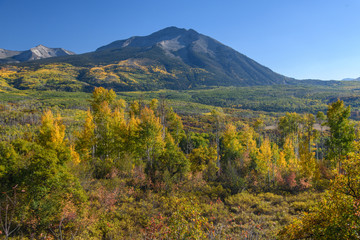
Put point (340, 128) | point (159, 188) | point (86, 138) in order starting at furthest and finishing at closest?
point (86, 138) < point (159, 188) < point (340, 128)

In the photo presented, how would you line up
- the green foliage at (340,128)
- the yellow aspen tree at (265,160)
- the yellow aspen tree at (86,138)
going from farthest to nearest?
the yellow aspen tree at (265,160) → the yellow aspen tree at (86,138) → the green foliage at (340,128)

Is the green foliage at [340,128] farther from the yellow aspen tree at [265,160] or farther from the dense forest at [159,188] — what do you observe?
the yellow aspen tree at [265,160]

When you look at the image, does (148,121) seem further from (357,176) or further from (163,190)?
(357,176)

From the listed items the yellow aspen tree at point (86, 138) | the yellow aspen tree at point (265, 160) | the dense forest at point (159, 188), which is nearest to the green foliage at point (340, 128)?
the dense forest at point (159, 188)

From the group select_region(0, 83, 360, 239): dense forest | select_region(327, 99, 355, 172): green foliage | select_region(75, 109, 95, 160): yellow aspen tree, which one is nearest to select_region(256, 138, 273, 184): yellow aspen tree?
select_region(0, 83, 360, 239): dense forest

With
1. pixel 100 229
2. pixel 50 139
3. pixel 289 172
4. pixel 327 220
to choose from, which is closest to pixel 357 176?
pixel 327 220

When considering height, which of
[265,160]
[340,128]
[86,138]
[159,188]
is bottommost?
[159,188]

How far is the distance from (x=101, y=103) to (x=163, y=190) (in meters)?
19.3

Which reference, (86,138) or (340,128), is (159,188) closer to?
(86,138)

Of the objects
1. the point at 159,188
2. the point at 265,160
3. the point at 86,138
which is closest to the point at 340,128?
the point at 265,160

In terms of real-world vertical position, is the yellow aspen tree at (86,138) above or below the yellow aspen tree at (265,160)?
above

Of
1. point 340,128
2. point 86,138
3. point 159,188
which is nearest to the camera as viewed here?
point 340,128

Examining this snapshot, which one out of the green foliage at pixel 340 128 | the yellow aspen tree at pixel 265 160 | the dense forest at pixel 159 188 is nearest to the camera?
the dense forest at pixel 159 188

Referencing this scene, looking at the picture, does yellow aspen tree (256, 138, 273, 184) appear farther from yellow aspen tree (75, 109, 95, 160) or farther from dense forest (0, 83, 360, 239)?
yellow aspen tree (75, 109, 95, 160)
